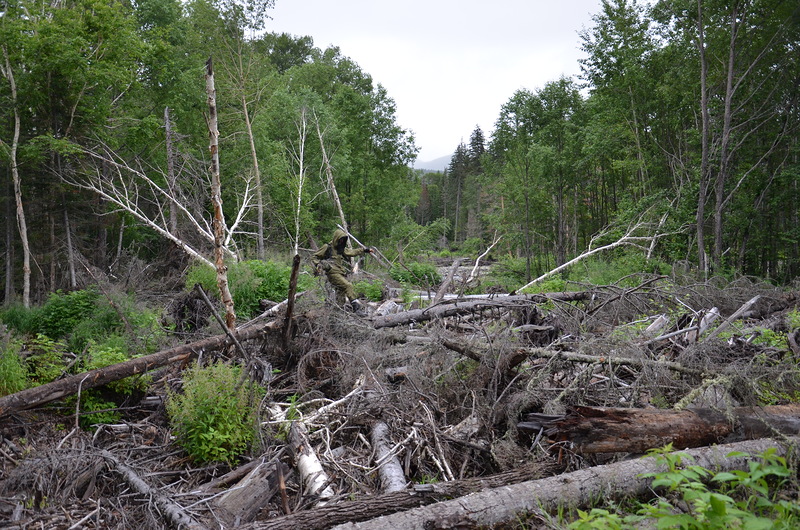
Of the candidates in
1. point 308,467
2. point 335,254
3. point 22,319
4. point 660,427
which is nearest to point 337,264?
point 335,254

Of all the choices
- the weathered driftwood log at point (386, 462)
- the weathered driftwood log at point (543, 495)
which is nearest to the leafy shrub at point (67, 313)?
the weathered driftwood log at point (386, 462)

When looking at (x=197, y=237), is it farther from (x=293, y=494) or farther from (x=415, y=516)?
(x=415, y=516)

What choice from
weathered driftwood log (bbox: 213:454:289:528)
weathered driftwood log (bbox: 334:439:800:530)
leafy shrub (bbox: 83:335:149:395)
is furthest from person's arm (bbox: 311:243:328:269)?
weathered driftwood log (bbox: 334:439:800:530)

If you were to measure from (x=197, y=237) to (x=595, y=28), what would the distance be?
17088mm

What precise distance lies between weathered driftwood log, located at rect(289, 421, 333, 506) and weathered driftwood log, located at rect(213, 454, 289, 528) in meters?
0.22

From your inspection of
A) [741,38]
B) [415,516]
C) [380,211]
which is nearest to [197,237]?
[380,211]

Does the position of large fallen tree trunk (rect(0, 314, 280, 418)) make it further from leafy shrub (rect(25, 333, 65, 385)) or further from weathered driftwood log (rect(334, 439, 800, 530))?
weathered driftwood log (rect(334, 439, 800, 530))

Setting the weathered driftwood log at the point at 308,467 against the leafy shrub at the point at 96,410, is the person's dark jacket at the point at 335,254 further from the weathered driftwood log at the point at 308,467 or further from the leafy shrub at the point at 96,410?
the weathered driftwood log at the point at 308,467

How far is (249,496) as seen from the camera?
13.8 feet

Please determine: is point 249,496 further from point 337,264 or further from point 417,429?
point 337,264

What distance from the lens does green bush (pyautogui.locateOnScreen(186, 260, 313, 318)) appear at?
10.5 metres

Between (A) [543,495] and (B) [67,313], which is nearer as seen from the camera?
(A) [543,495]

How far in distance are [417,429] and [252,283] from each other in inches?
271

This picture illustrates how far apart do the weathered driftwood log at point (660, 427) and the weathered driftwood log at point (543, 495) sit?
20 cm
